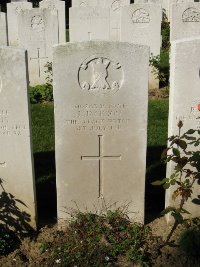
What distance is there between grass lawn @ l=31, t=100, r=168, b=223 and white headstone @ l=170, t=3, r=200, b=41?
7.11ft

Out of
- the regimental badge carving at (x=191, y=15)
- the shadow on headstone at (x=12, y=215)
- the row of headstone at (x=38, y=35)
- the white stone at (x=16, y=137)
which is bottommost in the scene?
the shadow on headstone at (x=12, y=215)

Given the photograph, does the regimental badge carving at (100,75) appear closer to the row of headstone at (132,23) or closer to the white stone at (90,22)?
the row of headstone at (132,23)

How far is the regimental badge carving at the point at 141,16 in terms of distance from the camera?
31.7ft

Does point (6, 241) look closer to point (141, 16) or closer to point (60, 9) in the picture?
point (141, 16)

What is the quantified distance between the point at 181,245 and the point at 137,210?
0.68 meters

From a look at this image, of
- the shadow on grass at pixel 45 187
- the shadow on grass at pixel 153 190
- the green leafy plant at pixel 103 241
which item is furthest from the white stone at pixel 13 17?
the green leafy plant at pixel 103 241

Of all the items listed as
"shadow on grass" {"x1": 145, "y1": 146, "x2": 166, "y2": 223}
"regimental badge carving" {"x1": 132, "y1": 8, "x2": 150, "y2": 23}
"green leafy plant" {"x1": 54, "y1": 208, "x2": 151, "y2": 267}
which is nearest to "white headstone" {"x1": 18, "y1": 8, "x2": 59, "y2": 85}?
"regimental badge carving" {"x1": 132, "y1": 8, "x2": 150, "y2": 23}

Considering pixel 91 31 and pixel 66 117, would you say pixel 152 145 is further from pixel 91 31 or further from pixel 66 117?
pixel 91 31

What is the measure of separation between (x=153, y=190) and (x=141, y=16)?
558cm

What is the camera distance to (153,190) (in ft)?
17.3

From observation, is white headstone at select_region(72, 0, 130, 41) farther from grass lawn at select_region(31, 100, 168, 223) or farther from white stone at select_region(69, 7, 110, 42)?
grass lawn at select_region(31, 100, 168, 223)

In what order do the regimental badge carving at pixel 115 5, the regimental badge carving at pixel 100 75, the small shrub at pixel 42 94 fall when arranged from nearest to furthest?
the regimental badge carving at pixel 100 75
the small shrub at pixel 42 94
the regimental badge carving at pixel 115 5

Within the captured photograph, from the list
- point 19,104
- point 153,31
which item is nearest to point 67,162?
point 19,104

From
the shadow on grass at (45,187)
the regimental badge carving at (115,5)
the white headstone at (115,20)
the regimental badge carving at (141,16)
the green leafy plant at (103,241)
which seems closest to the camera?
the green leafy plant at (103,241)
